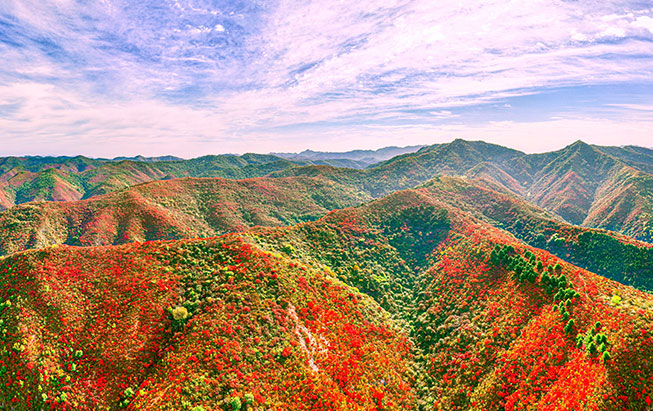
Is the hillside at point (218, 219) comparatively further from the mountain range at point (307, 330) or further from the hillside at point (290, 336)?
the hillside at point (290, 336)

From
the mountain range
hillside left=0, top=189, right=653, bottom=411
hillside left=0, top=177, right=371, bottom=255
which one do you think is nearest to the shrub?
the mountain range

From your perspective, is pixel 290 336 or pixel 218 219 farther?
pixel 218 219

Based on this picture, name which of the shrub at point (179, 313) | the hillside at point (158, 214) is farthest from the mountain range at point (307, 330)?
the hillside at point (158, 214)

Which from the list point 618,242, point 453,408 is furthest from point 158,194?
point 618,242

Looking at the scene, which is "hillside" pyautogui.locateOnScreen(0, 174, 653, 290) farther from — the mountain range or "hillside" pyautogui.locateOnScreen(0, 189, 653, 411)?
"hillside" pyautogui.locateOnScreen(0, 189, 653, 411)

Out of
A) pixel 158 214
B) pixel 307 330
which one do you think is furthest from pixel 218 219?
pixel 307 330

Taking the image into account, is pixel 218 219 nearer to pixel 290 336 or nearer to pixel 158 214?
pixel 158 214

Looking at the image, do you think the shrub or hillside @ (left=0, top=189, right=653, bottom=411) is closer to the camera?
hillside @ (left=0, top=189, right=653, bottom=411)
